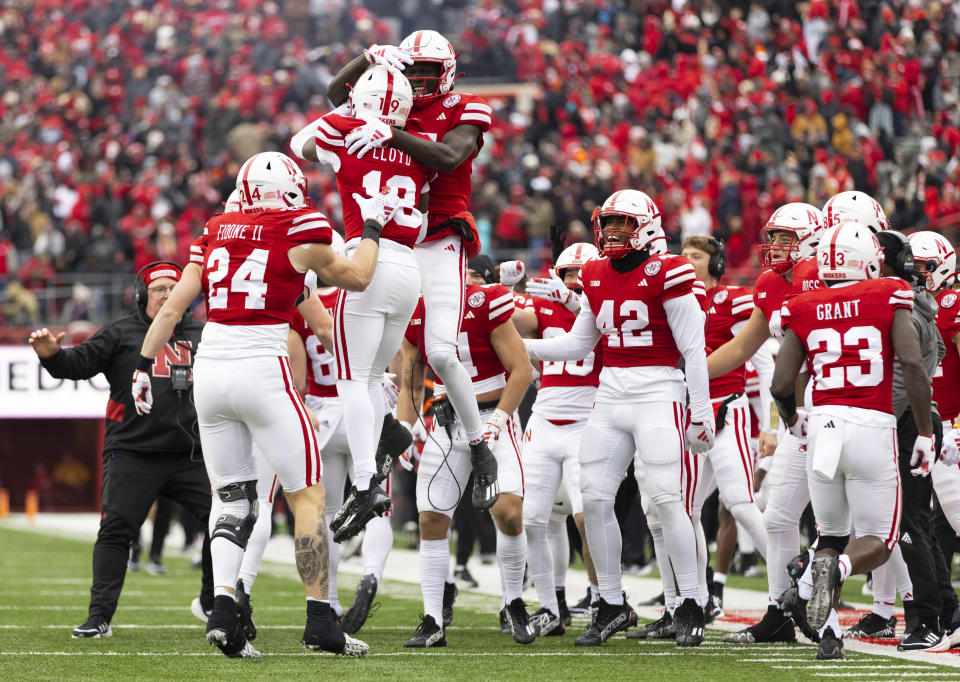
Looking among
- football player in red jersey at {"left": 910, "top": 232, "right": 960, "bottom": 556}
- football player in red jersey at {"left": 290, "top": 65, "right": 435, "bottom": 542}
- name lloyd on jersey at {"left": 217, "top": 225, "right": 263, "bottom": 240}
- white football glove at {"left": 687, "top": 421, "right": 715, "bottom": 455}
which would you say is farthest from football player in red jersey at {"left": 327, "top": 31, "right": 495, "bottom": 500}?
football player in red jersey at {"left": 910, "top": 232, "right": 960, "bottom": 556}

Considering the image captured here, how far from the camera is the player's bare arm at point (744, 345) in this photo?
7492mm

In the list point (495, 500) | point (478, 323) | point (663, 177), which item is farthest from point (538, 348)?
point (663, 177)

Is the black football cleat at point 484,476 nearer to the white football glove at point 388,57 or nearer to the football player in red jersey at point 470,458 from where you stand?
the football player in red jersey at point 470,458

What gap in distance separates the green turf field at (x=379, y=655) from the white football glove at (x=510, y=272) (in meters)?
2.03

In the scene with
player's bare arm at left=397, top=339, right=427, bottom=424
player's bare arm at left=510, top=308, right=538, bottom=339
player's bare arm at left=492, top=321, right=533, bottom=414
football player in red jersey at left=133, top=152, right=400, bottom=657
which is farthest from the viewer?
player's bare arm at left=510, top=308, right=538, bottom=339

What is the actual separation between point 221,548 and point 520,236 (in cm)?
1373

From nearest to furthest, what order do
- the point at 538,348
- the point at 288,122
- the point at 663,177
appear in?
1. the point at 538,348
2. the point at 663,177
3. the point at 288,122

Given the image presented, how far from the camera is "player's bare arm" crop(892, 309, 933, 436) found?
6281mm

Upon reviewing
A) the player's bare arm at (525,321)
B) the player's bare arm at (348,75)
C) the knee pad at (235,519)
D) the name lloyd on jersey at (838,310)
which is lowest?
the knee pad at (235,519)

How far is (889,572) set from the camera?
25.2 ft

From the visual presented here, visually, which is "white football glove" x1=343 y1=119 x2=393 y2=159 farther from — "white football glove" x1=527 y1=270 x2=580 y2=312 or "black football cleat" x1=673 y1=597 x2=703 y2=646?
"black football cleat" x1=673 y1=597 x2=703 y2=646

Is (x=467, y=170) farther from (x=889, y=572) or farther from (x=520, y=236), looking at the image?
(x=520, y=236)

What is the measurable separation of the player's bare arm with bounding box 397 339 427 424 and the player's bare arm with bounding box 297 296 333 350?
871 millimetres

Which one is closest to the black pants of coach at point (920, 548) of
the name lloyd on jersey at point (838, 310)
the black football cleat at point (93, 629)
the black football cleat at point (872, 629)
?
the black football cleat at point (872, 629)
